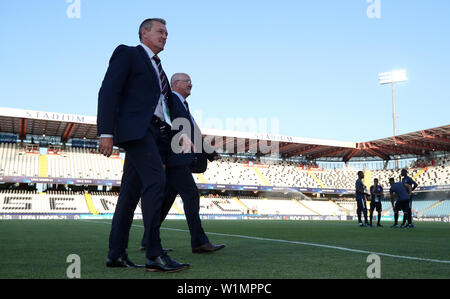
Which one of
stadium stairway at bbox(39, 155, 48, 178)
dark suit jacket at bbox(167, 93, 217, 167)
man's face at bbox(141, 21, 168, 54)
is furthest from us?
stadium stairway at bbox(39, 155, 48, 178)

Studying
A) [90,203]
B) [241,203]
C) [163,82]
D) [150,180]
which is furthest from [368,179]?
[150,180]

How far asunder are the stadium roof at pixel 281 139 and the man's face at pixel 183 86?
107 feet

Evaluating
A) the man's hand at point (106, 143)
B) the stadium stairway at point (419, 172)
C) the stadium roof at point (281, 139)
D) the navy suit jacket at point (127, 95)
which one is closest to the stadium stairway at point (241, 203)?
the stadium roof at point (281, 139)

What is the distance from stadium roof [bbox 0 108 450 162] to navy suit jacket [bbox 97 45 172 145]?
33.9 metres

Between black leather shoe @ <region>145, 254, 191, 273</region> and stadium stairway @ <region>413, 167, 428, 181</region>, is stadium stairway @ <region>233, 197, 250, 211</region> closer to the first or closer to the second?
stadium stairway @ <region>413, 167, 428, 181</region>

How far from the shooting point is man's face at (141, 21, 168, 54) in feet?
11.5

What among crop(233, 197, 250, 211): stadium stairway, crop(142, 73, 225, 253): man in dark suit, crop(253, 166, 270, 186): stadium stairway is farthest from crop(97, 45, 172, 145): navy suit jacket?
crop(253, 166, 270, 186): stadium stairway

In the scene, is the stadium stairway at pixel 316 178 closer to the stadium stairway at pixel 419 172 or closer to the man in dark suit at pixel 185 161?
the stadium stairway at pixel 419 172

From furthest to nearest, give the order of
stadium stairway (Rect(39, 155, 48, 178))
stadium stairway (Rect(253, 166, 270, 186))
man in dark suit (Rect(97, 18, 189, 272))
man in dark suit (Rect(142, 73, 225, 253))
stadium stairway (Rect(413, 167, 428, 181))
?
stadium stairway (Rect(413, 167, 428, 181))
stadium stairway (Rect(253, 166, 270, 186))
stadium stairway (Rect(39, 155, 48, 178))
man in dark suit (Rect(142, 73, 225, 253))
man in dark suit (Rect(97, 18, 189, 272))

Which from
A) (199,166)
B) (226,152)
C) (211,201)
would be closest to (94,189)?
(211,201)

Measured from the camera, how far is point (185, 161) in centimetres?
438

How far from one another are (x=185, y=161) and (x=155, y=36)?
1.43m
